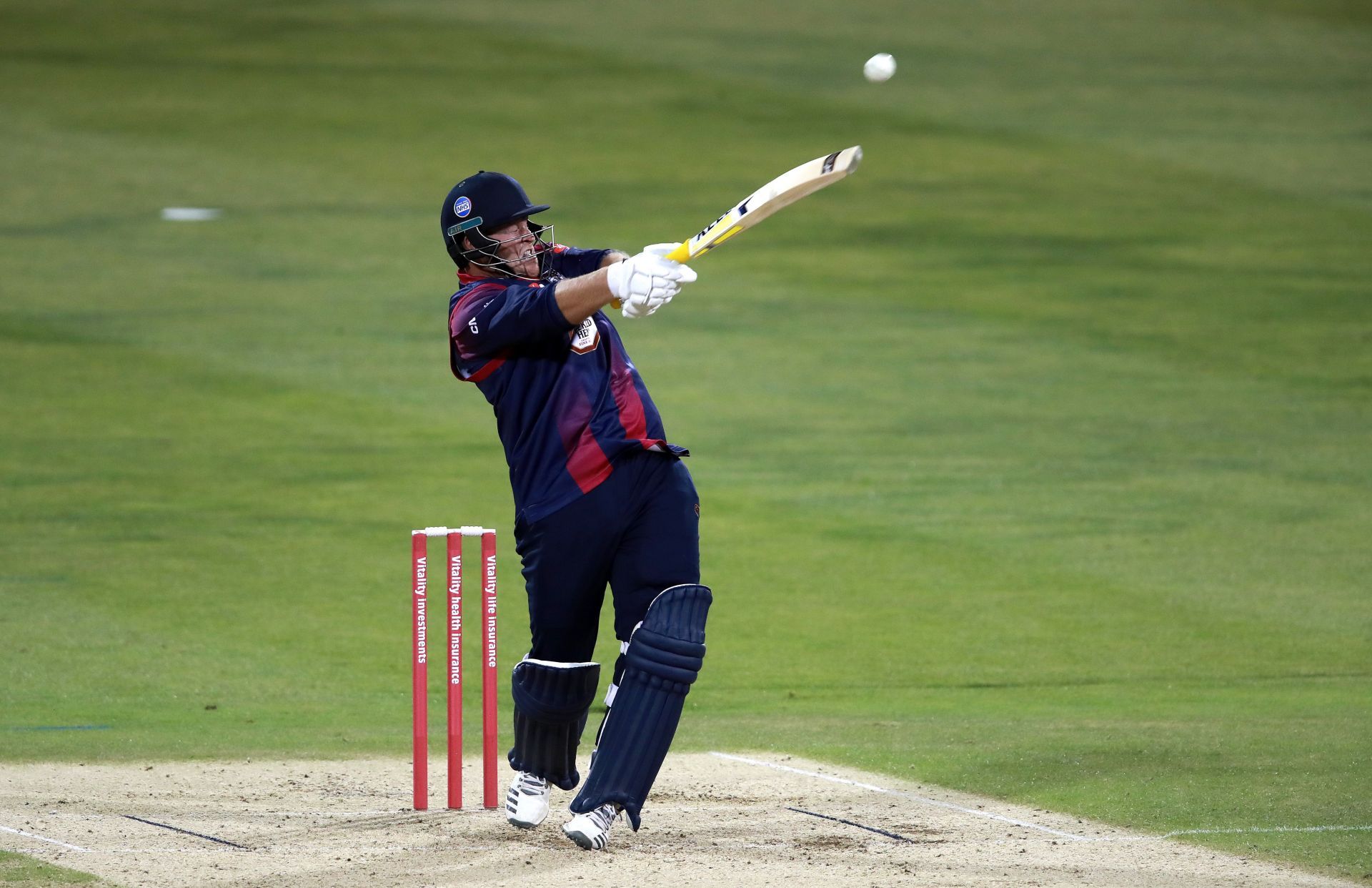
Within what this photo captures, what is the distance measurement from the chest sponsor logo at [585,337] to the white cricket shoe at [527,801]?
3.90 feet

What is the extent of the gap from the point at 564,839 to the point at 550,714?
34 centimetres

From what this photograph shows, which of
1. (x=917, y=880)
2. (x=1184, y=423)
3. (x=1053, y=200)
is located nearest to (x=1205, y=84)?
(x=1053, y=200)

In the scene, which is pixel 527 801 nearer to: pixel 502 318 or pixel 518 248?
pixel 502 318

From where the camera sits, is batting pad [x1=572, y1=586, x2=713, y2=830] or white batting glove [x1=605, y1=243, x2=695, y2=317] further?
batting pad [x1=572, y1=586, x2=713, y2=830]

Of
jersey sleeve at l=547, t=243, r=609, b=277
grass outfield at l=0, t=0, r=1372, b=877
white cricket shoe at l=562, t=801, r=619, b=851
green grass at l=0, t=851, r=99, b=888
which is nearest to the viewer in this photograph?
green grass at l=0, t=851, r=99, b=888

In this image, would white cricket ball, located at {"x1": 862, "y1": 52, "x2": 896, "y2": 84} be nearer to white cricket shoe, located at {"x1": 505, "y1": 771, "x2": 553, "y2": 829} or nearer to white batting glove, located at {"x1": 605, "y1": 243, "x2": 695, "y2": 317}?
white batting glove, located at {"x1": 605, "y1": 243, "x2": 695, "y2": 317}

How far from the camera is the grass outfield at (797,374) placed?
23.8ft

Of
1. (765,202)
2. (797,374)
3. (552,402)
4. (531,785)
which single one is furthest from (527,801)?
(797,374)

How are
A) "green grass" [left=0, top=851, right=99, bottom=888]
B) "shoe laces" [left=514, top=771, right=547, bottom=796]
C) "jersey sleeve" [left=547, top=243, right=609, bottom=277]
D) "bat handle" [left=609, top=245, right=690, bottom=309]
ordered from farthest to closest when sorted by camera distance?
"jersey sleeve" [left=547, top=243, right=609, bottom=277] < "shoe laces" [left=514, top=771, right=547, bottom=796] < "bat handle" [left=609, top=245, right=690, bottom=309] < "green grass" [left=0, top=851, right=99, bottom=888]

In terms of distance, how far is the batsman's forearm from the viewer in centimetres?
464

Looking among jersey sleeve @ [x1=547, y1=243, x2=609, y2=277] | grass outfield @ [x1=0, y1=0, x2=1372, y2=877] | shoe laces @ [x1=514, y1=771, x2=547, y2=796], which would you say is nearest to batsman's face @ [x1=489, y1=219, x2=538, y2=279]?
jersey sleeve @ [x1=547, y1=243, x2=609, y2=277]

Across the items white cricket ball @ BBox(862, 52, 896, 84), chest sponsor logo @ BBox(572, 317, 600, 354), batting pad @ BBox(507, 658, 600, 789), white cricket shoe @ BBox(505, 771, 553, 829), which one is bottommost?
white cricket shoe @ BBox(505, 771, 553, 829)

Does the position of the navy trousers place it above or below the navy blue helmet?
below

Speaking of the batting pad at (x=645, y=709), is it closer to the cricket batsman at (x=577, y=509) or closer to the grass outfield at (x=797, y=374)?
the cricket batsman at (x=577, y=509)
